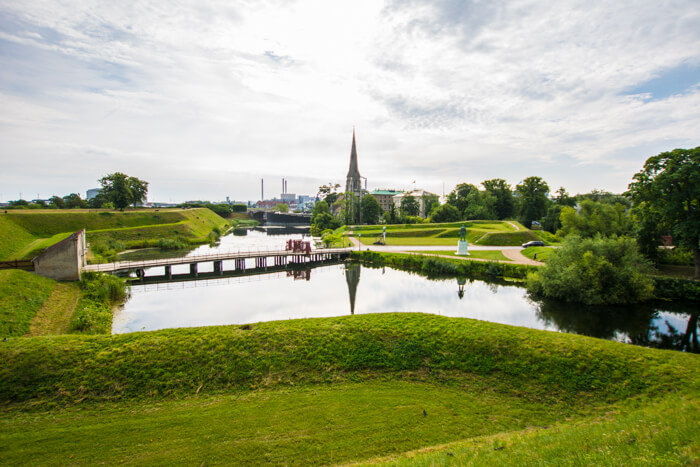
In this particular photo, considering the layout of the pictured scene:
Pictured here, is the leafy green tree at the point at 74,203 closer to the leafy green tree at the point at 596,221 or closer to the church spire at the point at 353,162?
the church spire at the point at 353,162

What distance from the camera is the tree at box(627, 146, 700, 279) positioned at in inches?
978

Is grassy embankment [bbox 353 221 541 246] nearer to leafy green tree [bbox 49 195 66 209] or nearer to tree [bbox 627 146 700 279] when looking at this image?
tree [bbox 627 146 700 279]

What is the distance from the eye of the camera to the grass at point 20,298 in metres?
15.4

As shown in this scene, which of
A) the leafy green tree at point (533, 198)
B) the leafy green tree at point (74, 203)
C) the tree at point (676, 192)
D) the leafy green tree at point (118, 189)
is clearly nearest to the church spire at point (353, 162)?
the leafy green tree at point (533, 198)

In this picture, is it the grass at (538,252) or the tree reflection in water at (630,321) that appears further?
the grass at (538,252)

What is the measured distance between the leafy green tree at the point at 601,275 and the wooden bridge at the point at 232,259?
2614 cm

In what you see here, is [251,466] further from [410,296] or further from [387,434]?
[410,296]

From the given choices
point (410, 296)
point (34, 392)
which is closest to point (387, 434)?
point (34, 392)

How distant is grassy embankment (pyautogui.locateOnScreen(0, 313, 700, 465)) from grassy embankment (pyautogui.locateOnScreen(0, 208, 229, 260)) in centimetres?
3055

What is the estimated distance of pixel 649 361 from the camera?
11797mm

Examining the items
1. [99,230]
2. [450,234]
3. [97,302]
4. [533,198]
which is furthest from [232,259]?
[533,198]

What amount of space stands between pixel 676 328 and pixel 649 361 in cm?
1098

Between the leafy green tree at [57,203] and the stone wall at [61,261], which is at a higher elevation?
the leafy green tree at [57,203]

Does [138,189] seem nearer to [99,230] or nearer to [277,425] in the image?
[99,230]
